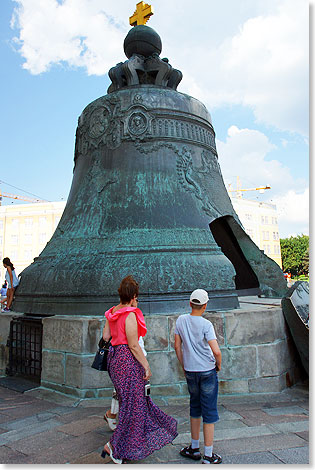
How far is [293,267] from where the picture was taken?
46.3 meters

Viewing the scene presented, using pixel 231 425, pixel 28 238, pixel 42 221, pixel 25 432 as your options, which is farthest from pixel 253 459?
pixel 28 238

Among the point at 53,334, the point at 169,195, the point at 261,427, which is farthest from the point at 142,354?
the point at 169,195

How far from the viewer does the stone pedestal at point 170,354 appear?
10.7 feet

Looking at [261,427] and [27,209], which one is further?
[27,209]

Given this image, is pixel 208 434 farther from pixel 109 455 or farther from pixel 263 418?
pixel 263 418

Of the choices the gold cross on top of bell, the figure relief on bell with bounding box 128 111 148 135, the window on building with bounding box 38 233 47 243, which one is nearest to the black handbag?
the figure relief on bell with bounding box 128 111 148 135

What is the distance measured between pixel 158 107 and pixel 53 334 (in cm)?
284

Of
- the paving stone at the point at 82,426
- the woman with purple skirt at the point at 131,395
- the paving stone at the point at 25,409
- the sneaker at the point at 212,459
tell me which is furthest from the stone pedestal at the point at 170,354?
the sneaker at the point at 212,459

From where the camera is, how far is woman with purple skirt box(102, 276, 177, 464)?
2.16 metres

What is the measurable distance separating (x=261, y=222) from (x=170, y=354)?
35589 mm

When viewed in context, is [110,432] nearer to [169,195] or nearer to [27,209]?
[169,195]

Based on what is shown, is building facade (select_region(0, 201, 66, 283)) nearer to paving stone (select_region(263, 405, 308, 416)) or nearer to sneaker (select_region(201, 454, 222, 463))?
paving stone (select_region(263, 405, 308, 416))

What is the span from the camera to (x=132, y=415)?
2211 mm

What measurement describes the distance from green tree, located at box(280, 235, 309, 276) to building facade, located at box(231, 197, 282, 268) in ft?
27.0
